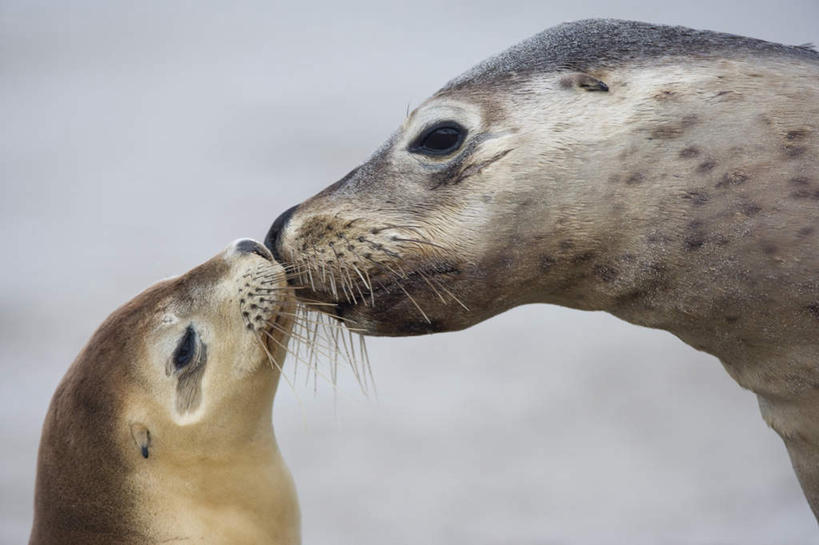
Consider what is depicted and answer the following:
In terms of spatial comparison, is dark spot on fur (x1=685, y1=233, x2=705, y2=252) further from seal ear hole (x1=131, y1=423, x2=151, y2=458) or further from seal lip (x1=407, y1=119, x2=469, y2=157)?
seal ear hole (x1=131, y1=423, x2=151, y2=458)

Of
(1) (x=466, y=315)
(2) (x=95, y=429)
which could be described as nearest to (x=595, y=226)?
(1) (x=466, y=315)

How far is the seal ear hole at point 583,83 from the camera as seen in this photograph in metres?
1.31

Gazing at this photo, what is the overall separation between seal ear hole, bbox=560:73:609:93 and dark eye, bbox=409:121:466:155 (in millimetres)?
175

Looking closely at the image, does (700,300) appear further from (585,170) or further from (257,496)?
(257,496)

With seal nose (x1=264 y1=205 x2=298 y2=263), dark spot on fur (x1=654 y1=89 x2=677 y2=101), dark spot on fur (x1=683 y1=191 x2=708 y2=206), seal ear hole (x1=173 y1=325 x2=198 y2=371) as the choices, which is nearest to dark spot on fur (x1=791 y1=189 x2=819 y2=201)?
dark spot on fur (x1=683 y1=191 x2=708 y2=206)

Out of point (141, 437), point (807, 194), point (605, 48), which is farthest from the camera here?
point (141, 437)

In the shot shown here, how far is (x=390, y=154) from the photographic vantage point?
55.3 inches

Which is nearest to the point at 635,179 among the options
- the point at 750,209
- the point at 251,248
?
the point at 750,209

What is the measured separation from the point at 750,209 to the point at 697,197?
0.24 ft

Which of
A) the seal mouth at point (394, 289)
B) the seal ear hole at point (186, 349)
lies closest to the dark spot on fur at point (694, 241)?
the seal mouth at point (394, 289)

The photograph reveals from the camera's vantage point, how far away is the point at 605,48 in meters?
1.38

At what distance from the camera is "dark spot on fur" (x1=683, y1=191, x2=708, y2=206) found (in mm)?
1203

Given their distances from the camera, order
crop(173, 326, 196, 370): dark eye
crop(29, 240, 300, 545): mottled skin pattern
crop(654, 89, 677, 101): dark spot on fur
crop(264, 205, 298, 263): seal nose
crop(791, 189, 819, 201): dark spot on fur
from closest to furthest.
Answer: crop(791, 189, 819, 201): dark spot on fur
crop(654, 89, 677, 101): dark spot on fur
crop(264, 205, 298, 263): seal nose
crop(29, 240, 300, 545): mottled skin pattern
crop(173, 326, 196, 370): dark eye

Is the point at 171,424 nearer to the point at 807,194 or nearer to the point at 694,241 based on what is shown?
the point at 694,241
